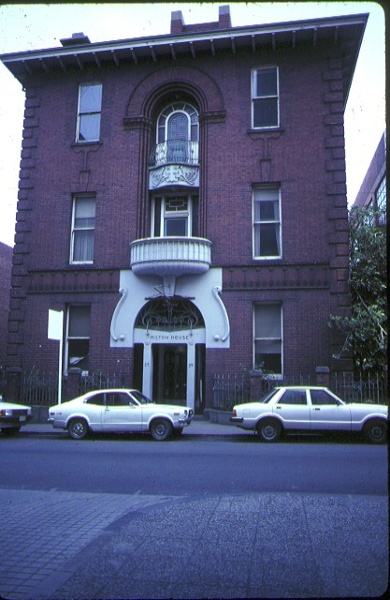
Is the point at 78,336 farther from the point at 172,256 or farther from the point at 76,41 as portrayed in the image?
the point at 76,41

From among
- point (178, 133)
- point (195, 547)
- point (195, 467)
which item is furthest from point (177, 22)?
point (195, 547)

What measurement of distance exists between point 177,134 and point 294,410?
42.7 ft

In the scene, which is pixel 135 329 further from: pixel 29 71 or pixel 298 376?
pixel 29 71

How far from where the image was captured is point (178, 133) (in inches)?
865

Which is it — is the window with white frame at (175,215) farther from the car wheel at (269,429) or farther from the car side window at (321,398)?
the car wheel at (269,429)

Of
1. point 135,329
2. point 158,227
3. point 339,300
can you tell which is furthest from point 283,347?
point 158,227

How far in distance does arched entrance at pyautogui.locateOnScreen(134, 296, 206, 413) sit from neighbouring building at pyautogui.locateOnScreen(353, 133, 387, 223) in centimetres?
1116

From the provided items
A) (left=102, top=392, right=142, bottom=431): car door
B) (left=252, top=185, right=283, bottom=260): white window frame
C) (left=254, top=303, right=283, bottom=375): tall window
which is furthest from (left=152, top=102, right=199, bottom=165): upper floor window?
(left=102, top=392, right=142, bottom=431): car door

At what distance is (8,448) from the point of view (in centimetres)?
1308

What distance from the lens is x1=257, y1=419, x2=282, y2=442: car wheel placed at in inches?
548

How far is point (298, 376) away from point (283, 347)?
117 cm

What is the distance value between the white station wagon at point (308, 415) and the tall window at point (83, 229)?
10356 millimetres

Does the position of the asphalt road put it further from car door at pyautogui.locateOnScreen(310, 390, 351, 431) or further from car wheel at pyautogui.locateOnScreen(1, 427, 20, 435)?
car wheel at pyautogui.locateOnScreen(1, 427, 20, 435)

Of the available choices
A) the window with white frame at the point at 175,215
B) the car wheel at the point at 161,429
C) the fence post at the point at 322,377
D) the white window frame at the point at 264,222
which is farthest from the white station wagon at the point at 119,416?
the window with white frame at the point at 175,215
